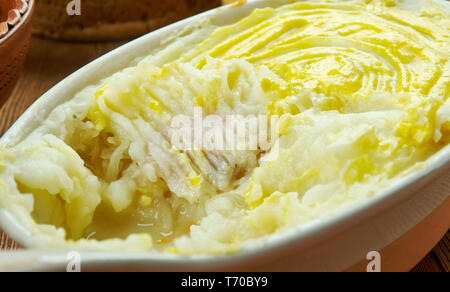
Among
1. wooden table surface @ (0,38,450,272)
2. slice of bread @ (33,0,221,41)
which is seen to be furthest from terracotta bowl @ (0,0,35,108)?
slice of bread @ (33,0,221,41)

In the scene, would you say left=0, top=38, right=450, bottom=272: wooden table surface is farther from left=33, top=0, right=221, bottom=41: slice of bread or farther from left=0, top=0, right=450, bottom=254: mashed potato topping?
left=0, top=0, right=450, bottom=254: mashed potato topping

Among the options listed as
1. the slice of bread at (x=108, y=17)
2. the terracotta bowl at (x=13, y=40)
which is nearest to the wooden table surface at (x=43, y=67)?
the slice of bread at (x=108, y=17)

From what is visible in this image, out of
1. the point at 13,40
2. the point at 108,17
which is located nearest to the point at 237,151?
the point at 13,40

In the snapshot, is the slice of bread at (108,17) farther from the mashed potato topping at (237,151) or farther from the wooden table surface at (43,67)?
the mashed potato topping at (237,151)

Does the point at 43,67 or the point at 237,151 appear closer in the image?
the point at 237,151

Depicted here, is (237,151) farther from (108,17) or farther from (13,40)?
(108,17)

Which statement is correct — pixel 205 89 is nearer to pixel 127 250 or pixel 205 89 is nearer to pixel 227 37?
pixel 227 37
